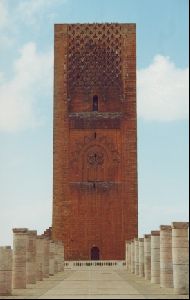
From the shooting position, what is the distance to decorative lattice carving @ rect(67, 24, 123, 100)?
1476 inches

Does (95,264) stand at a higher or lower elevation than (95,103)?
lower

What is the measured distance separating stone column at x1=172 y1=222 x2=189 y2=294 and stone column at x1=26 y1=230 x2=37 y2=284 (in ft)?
15.7

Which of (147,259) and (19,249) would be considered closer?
(19,249)

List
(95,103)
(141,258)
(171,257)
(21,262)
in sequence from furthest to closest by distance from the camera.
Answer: (95,103) → (141,258) → (21,262) → (171,257)

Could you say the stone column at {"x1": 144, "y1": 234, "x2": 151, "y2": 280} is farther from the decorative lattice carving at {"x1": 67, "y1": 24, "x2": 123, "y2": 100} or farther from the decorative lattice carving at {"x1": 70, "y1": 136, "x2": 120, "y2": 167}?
the decorative lattice carving at {"x1": 67, "y1": 24, "x2": 123, "y2": 100}

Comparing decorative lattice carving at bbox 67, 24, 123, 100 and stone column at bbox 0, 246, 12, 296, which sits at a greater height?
decorative lattice carving at bbox 67, 24, 123, 100

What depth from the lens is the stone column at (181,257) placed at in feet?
42.3

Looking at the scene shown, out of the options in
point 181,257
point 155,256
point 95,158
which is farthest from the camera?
point 95,158

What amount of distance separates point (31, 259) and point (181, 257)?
535 centimetres

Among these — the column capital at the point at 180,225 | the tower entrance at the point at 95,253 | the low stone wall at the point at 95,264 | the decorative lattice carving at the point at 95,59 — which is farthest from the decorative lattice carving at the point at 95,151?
the column capital at the point at 180,225

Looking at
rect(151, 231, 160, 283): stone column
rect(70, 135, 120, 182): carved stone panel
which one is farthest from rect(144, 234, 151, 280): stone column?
rect(70, 135, 120, 182): carved stone panel

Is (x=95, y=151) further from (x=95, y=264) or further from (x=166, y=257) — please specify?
(x=166, y=257)

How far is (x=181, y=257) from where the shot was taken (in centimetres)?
1302

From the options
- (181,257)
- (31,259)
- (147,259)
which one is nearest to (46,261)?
(147,259)
